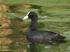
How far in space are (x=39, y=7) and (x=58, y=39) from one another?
5.17 m

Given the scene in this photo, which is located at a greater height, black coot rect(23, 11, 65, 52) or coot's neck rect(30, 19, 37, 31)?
coot's neck rect(30, 19, 37, 31)

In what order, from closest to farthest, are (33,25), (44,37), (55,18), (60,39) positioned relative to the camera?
(60,39)
(44,37)
(33,25)
(55,18)

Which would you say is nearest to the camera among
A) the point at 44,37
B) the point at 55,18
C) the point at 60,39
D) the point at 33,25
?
the point at 60,39

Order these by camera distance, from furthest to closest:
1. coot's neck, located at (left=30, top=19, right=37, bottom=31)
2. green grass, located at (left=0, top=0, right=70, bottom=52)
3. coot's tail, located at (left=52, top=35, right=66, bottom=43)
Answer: coot's neck, located at (left=30, top=19, right=37, bottom=31), coot's tail, located at (left=52, top=35, right=66, bottom=43), green grass, located at (left=0, top=0, right=70, bottom=52)

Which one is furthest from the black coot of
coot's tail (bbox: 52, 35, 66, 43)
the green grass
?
the green grass

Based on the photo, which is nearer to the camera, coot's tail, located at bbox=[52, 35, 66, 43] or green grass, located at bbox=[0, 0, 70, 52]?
green grass, located at bbox=[0, 0, 70, 52]

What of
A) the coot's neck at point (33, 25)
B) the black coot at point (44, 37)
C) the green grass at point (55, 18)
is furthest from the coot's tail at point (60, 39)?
the coot's neck at point (33, 25)

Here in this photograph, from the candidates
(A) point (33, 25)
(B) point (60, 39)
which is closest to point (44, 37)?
(B) point (60, 39)

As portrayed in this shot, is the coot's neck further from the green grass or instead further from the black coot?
the green grass

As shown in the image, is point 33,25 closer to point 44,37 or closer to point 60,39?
point 44,37

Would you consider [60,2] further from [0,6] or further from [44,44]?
[44,44]

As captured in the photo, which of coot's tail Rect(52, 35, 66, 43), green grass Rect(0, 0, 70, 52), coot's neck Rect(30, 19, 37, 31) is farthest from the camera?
coot's neck Rect(30, 19, 37, 31)

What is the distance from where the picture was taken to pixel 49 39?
1480 cm

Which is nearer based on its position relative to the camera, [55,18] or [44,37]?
[44,37]
